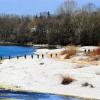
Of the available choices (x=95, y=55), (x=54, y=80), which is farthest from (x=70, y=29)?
(x=54, y=80)

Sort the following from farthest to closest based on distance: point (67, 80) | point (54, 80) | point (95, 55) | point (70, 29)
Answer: point (70, 29), point (95, 55), point (54, 80), point (67, 80)

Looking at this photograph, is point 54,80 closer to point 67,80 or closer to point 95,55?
point 67,80

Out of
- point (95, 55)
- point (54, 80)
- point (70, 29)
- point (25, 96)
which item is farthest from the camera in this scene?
point (70, 29)

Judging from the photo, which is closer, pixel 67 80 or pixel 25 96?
pixel 25 96

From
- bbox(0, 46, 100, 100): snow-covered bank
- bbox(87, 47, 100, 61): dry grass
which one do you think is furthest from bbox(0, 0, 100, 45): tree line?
bbox(0, 46, 100, 100): snow-covered bank

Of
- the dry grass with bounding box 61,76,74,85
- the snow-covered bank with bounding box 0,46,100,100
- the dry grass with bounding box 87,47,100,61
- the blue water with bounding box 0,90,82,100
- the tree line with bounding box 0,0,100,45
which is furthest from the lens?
the tree line with bounding box 0,0,100,45

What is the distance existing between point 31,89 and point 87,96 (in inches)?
235

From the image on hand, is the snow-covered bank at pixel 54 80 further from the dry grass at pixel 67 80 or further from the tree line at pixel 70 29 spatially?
the tree line at pixel 70 29

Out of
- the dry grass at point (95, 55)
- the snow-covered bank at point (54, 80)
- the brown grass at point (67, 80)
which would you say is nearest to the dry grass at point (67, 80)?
the brown grass at point (67, 80)

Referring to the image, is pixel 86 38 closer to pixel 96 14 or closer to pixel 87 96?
pixel 96 14

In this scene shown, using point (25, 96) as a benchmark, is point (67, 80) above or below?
above

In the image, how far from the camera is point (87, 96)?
32.9 m

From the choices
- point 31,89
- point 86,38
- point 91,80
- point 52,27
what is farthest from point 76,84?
point 52,27

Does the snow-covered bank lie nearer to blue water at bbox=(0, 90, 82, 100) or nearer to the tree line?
blue water at bbox=(0, 90, 82, 100)
